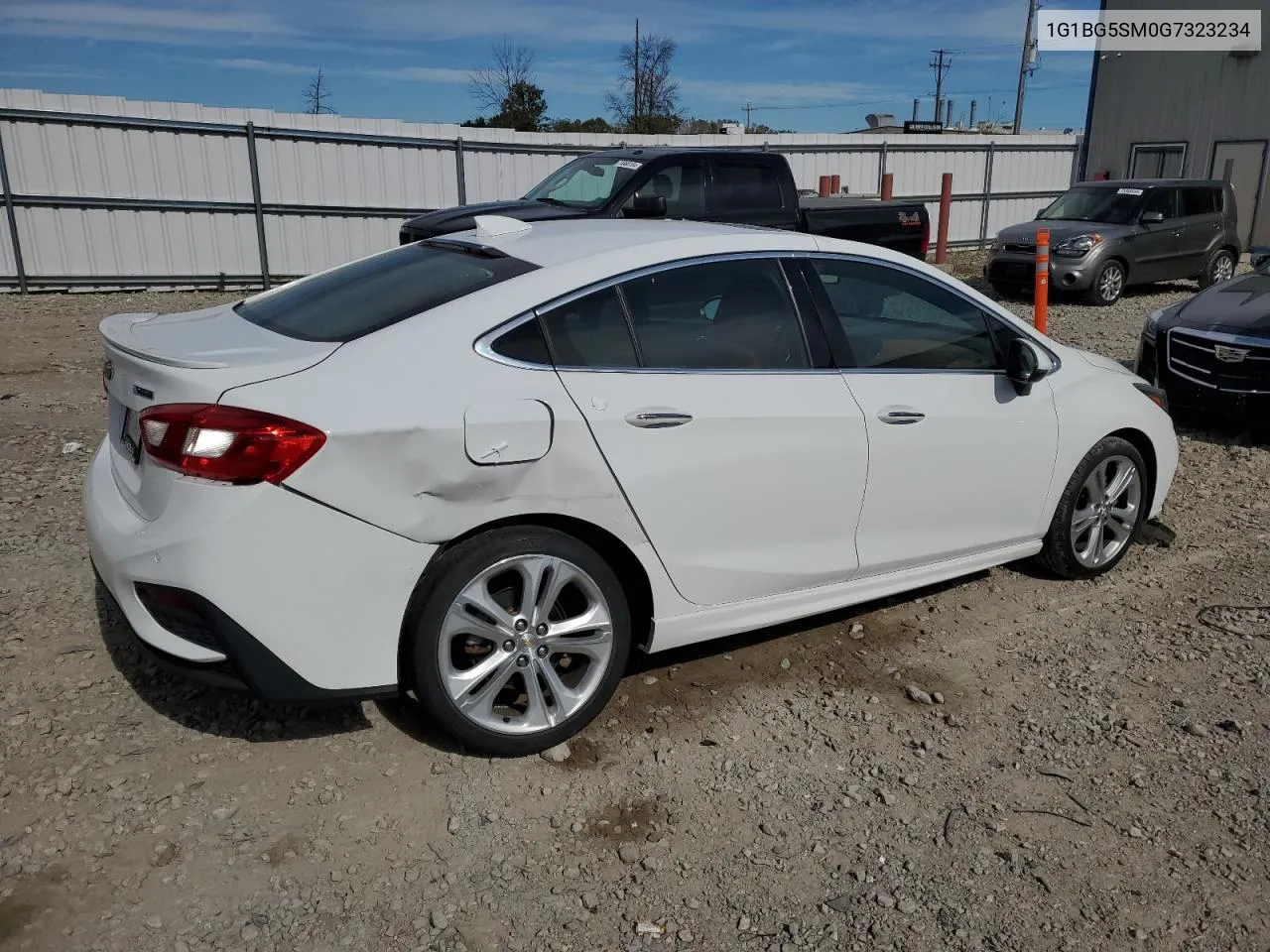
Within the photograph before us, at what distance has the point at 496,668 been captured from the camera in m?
3.19

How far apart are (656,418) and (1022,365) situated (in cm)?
172

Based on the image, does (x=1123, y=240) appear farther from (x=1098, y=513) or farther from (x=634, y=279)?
(x=634, y=279)

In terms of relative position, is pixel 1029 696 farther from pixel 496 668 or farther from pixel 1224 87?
pixel 1224 87

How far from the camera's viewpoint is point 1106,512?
474 centimetres

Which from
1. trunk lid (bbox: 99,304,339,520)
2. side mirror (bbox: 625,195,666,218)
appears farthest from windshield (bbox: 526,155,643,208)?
trunk lid (bbox: 99,304,339,520)

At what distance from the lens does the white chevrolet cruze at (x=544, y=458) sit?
2.85m

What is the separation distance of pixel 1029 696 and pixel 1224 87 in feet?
73.1

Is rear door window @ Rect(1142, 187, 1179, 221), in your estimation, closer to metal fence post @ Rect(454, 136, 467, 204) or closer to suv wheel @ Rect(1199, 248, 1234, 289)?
suv wheel @ Rect(1199, 248, 1234, 289)

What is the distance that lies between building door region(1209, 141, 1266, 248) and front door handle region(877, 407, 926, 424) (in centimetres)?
2104

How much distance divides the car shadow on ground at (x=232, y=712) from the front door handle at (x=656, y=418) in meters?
1.31

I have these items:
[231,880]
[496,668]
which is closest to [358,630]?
[496,668]

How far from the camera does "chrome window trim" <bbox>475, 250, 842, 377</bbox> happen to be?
3.14 metres

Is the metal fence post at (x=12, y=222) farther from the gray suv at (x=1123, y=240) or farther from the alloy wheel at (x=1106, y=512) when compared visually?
the alloy wheel at (x=1106, y=512)

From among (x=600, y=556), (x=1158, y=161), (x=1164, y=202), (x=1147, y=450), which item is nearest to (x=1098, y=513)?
(x=1147, y=450)
